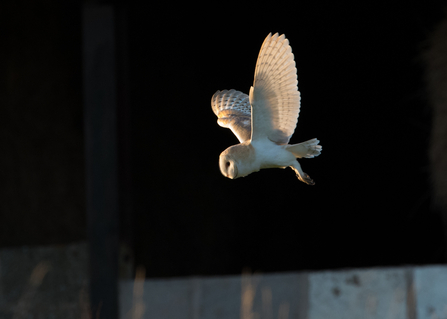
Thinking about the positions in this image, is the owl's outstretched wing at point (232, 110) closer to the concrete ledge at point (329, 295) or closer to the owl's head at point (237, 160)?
the owl's head at point (237, 160)

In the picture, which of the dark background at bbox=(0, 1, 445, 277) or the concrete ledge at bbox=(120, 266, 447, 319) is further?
the dark background at bbox=(0, 1, 445, 277)

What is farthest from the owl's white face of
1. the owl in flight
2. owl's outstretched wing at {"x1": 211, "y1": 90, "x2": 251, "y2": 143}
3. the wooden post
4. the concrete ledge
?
the concrete ledge

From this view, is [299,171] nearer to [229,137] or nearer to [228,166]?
[228,166]

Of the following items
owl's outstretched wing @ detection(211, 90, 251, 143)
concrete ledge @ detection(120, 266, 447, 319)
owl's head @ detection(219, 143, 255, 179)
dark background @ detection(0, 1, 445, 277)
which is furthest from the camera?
dark background @ detection(0, 1, 445, 277)

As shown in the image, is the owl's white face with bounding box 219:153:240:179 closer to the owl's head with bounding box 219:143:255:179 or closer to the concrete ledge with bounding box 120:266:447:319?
the owl's head with bounding box 219:143:255:179

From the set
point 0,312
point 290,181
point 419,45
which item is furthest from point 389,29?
point 0,312

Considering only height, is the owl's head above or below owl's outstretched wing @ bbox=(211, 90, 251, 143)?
below

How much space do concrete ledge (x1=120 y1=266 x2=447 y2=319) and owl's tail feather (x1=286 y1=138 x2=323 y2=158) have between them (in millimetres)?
1751

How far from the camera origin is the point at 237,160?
51cm

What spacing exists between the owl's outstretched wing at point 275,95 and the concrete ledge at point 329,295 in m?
1.74

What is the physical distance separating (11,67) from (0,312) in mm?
1390

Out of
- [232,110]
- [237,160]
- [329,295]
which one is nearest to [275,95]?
[237,160]

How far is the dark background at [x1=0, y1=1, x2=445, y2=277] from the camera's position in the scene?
2.55 m

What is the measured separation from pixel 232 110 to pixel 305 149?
495 millimetres
